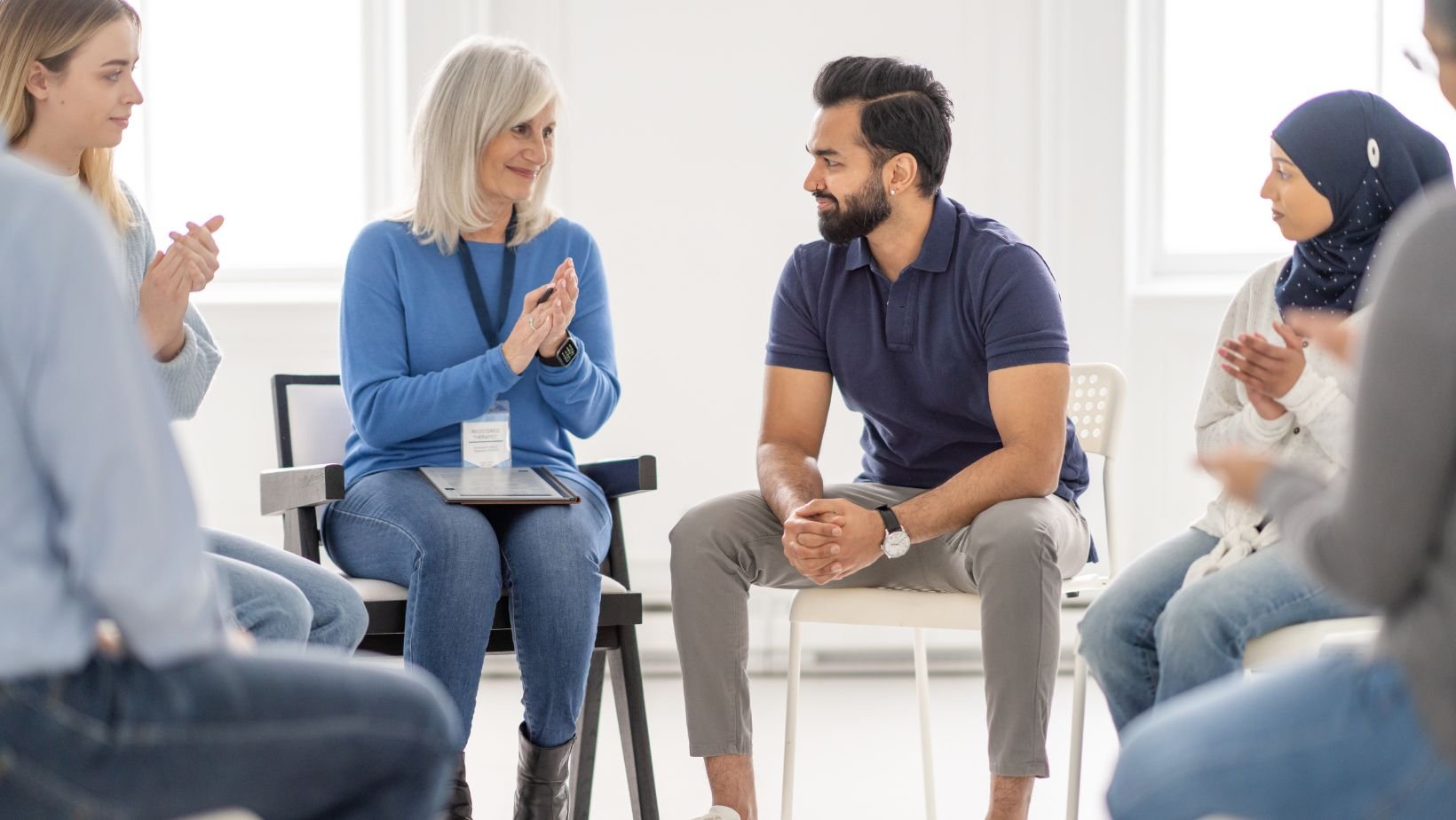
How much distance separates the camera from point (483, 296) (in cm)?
259

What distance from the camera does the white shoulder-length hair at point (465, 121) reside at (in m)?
2.59

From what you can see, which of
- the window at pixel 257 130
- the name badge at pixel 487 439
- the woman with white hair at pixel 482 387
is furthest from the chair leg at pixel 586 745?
the window at pixel 257 130

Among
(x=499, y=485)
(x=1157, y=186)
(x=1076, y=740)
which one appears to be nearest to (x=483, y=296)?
(x=499, y=485)

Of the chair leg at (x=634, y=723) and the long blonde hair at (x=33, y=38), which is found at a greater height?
the long blonde hair at (x=33, y=38)

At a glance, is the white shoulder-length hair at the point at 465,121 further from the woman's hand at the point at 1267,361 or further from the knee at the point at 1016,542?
the woman's hand at the point at 1267,361

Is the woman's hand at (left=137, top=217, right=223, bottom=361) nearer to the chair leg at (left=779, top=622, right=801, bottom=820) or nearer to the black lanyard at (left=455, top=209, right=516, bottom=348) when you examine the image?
the black lanyard at (left=455, top=209, right=516, bottom=348)

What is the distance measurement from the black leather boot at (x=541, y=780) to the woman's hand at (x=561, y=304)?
26.1 inches

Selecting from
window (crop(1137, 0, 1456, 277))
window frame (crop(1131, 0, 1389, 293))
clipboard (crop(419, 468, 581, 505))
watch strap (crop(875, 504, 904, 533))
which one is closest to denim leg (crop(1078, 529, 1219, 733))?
watch strap (crop(875, 504, 904, 533))

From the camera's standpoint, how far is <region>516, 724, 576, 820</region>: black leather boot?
2227 millimetres

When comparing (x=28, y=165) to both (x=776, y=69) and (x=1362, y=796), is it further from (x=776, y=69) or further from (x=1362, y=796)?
(x=776, y=69)

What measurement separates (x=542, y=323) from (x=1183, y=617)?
1.16m

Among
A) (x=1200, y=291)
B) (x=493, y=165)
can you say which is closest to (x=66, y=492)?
(x=493, y=165)

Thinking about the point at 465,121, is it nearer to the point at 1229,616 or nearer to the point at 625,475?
the point at 625,475

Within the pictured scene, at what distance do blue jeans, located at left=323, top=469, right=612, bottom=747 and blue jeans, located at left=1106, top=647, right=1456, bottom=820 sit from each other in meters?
1.20
